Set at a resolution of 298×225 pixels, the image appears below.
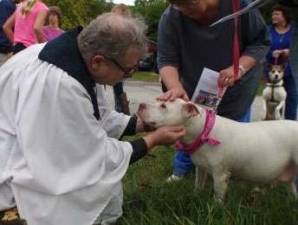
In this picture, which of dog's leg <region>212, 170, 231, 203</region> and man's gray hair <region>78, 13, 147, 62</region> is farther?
dog's leg <region>212, 170, 231, 203</region>

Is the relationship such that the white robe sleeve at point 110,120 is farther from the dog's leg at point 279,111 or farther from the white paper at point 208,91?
the dog's leg at point 279,111

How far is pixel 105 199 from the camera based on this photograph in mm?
3570

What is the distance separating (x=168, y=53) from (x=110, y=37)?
56.1 inches

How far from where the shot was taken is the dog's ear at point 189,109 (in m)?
4.08

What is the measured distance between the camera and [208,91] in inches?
179

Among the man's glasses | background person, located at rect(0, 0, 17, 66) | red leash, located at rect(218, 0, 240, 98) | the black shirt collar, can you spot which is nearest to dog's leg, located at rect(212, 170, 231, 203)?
red leash, located at rect(218, 0, 240, 98)

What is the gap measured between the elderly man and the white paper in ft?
3.28

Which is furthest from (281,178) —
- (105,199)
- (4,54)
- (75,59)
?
(4,54)

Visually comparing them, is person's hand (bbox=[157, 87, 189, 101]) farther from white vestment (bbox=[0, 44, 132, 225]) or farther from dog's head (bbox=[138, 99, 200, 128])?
white vestment (bbox=[0, 44, 132, 225])

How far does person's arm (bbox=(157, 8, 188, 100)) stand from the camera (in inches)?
183

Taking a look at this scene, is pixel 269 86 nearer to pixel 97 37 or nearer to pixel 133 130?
pixel 133 130

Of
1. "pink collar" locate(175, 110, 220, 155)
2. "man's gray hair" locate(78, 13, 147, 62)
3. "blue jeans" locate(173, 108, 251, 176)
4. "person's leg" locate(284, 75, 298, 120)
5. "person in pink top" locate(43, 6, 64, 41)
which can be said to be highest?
"man's gray hair" locate(78, 13, 147, 62)

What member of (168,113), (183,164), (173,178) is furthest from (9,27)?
(168,113)

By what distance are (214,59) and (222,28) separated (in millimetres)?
249
